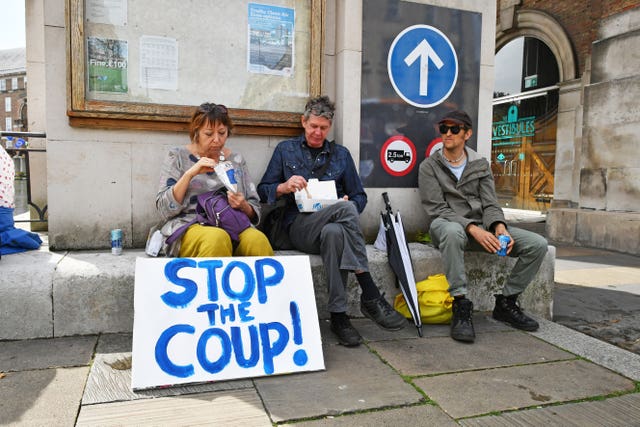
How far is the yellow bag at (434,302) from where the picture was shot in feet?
11.9

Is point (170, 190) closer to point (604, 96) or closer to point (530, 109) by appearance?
point (604, 96)

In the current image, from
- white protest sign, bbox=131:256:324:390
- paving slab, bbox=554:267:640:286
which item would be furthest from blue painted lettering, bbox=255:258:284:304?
paving slab, bbox=554:267:640:286

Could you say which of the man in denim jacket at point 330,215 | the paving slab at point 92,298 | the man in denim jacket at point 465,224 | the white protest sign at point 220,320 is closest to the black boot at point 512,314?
the man in denim jacket at point 465,224

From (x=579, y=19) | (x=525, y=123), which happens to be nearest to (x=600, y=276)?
(x=579, y=19)

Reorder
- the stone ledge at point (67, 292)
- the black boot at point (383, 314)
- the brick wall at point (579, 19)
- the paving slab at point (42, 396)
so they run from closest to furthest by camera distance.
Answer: the paving slab at point (42, 396) < the stone ledge at point (67, 292) < the black boot at point (383, 314) < the brick wall at point (579, 19)

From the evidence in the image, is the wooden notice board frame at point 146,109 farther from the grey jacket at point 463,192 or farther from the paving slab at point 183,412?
the paving slab at point 183,412

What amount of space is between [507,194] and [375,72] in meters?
10.3

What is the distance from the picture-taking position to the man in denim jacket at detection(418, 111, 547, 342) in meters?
3.51

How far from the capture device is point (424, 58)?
441 cm

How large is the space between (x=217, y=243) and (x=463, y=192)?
2.05 meters

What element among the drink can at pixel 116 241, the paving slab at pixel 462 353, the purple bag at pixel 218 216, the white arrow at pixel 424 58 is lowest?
the paving slab at pixel 462 353

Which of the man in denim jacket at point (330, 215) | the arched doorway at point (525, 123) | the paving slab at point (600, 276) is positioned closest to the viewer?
the man in denim jacket at point (330, 215)

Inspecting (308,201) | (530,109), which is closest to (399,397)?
(308,201)

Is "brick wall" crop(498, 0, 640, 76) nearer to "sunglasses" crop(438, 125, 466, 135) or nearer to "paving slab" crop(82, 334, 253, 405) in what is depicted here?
"sunglasses" crop(438, 125, 466, 135)
